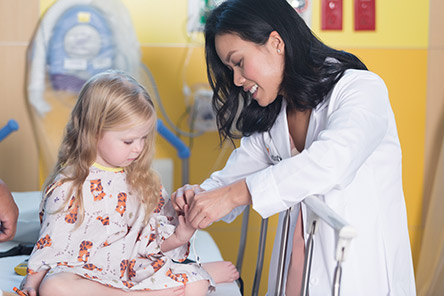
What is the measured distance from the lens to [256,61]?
56.1 inches

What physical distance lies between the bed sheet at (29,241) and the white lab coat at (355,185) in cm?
31

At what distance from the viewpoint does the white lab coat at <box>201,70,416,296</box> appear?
117cm

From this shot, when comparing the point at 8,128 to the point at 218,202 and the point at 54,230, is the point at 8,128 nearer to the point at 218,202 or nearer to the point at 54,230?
the point at 54,230

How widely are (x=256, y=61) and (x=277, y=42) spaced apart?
0.08m

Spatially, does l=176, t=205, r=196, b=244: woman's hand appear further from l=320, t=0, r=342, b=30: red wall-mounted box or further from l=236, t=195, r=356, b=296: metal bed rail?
l=320, t=0, r=342, b=30: red wall-mounted box

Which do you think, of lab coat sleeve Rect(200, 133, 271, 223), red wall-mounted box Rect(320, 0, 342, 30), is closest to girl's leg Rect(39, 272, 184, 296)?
lab coat sleeve Rect(200, 133, 271, 223)

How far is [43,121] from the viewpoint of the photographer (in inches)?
101

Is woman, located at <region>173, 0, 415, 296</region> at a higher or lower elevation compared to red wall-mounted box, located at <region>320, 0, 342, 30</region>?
lower

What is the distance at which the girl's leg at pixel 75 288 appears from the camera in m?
1.25

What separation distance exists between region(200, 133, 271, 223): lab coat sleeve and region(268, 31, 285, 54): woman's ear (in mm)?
369

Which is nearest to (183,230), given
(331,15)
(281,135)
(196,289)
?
(196,289)

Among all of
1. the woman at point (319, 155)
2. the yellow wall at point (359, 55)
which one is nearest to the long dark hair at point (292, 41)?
the woman at point (319, 155)

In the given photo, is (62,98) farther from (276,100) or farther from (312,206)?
(312,206)

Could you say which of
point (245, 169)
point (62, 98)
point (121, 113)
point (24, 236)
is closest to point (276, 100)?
point (245, 169)
